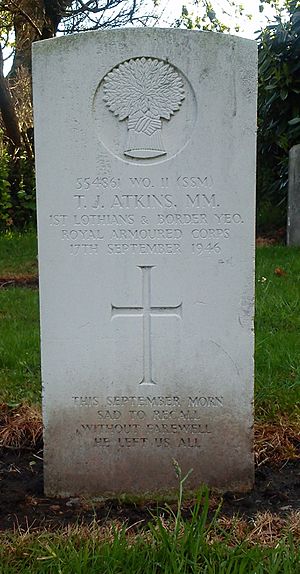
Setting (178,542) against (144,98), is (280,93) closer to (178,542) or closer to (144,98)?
(144,98)

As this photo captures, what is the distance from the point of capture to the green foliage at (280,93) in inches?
370

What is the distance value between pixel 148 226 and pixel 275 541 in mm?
1182

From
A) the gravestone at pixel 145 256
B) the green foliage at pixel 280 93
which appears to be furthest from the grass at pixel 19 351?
the green foliage at pixel 280 93

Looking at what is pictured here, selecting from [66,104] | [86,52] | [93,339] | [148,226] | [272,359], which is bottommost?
[272,359]

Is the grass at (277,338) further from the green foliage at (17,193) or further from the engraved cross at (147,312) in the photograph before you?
the green foliage at (17,193)

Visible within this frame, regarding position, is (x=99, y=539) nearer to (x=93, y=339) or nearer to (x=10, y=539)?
(x=10, y=539)

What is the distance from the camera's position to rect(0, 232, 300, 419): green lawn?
3.51m

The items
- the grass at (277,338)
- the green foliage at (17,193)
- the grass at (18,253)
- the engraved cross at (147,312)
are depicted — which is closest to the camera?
the engraved cross at (147,312)

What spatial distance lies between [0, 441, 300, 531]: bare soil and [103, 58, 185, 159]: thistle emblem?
132 cm

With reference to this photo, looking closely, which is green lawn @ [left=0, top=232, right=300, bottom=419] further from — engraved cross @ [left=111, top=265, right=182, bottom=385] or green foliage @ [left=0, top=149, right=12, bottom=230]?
green foliage @ [left=0, top=149, right=12, bottom=230]

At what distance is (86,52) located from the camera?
260 cm

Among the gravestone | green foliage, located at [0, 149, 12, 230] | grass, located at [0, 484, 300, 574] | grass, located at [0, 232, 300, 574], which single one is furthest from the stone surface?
grass, located at [0, 484, 300, 574]

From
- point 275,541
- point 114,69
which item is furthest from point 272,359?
point 114,69

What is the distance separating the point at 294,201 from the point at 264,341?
14.7ft
